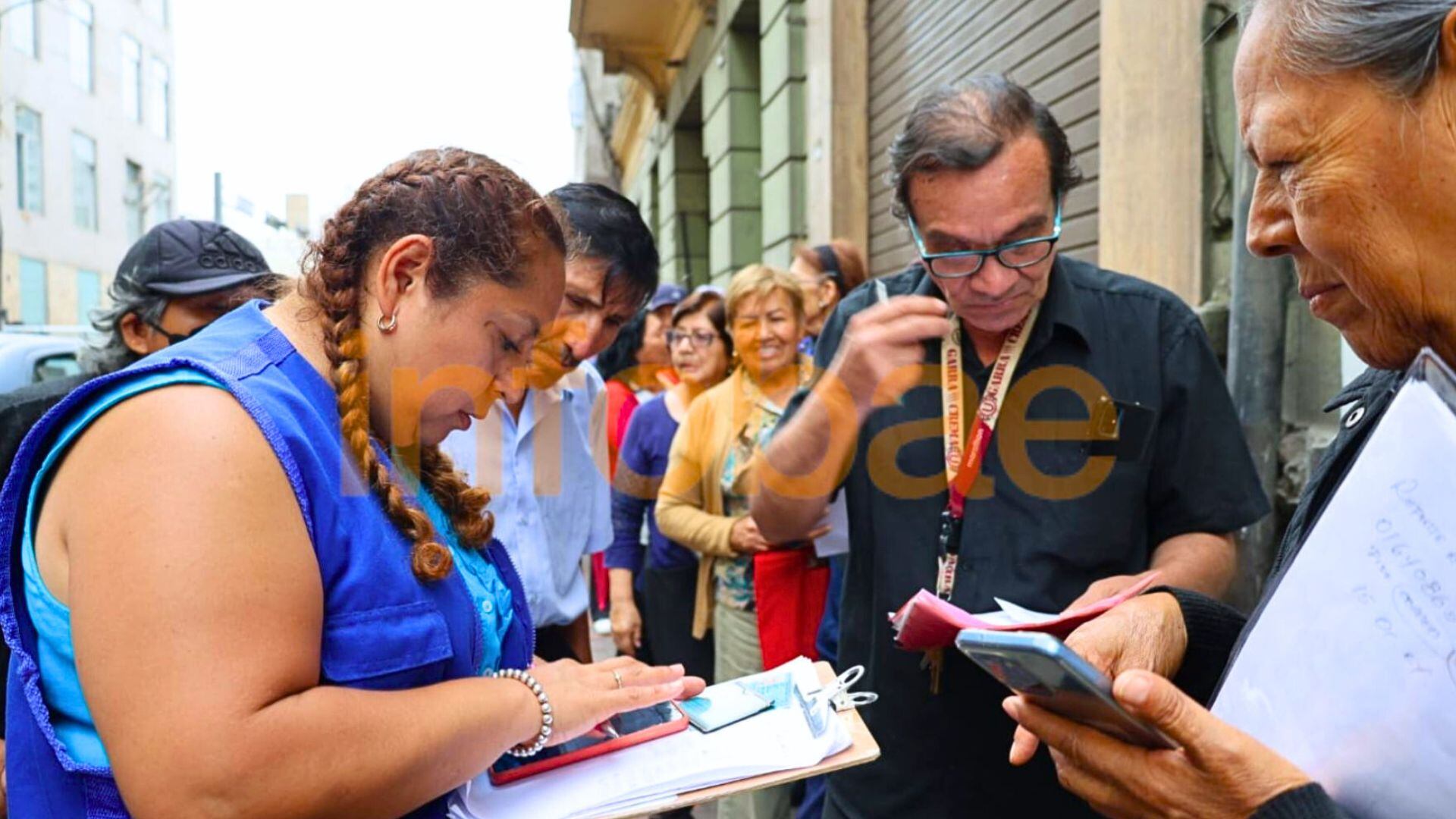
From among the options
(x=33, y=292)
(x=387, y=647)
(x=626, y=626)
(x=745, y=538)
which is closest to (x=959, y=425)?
(x=387, y=647)

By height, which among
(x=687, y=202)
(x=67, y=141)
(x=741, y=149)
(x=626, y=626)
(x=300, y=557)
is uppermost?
(x=67, y=141)

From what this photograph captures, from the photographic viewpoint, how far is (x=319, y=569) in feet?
3.94

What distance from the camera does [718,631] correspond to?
387 centimetres

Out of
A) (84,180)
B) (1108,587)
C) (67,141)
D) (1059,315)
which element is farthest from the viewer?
(84,180)

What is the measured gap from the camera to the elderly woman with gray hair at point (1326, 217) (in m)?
1.03

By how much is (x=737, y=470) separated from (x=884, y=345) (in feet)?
5.80

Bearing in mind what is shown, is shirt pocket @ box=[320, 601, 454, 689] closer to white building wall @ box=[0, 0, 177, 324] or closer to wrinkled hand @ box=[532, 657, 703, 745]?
wrinkled hand @ box=[532, 657, 703, 745]

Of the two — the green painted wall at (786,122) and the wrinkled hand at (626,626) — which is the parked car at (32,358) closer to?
the wrinkled hand at (626,626)

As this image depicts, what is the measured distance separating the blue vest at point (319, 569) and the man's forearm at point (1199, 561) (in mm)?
1405

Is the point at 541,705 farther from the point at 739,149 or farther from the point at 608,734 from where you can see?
the point at 739,149

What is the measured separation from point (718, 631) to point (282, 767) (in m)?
2.82

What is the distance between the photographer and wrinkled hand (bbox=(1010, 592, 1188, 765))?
4.71 ft

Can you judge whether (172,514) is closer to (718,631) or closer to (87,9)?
(718,631)

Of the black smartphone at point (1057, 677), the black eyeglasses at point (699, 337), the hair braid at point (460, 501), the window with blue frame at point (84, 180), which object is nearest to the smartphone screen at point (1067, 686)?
the black smartphone at point (1057, 677)
